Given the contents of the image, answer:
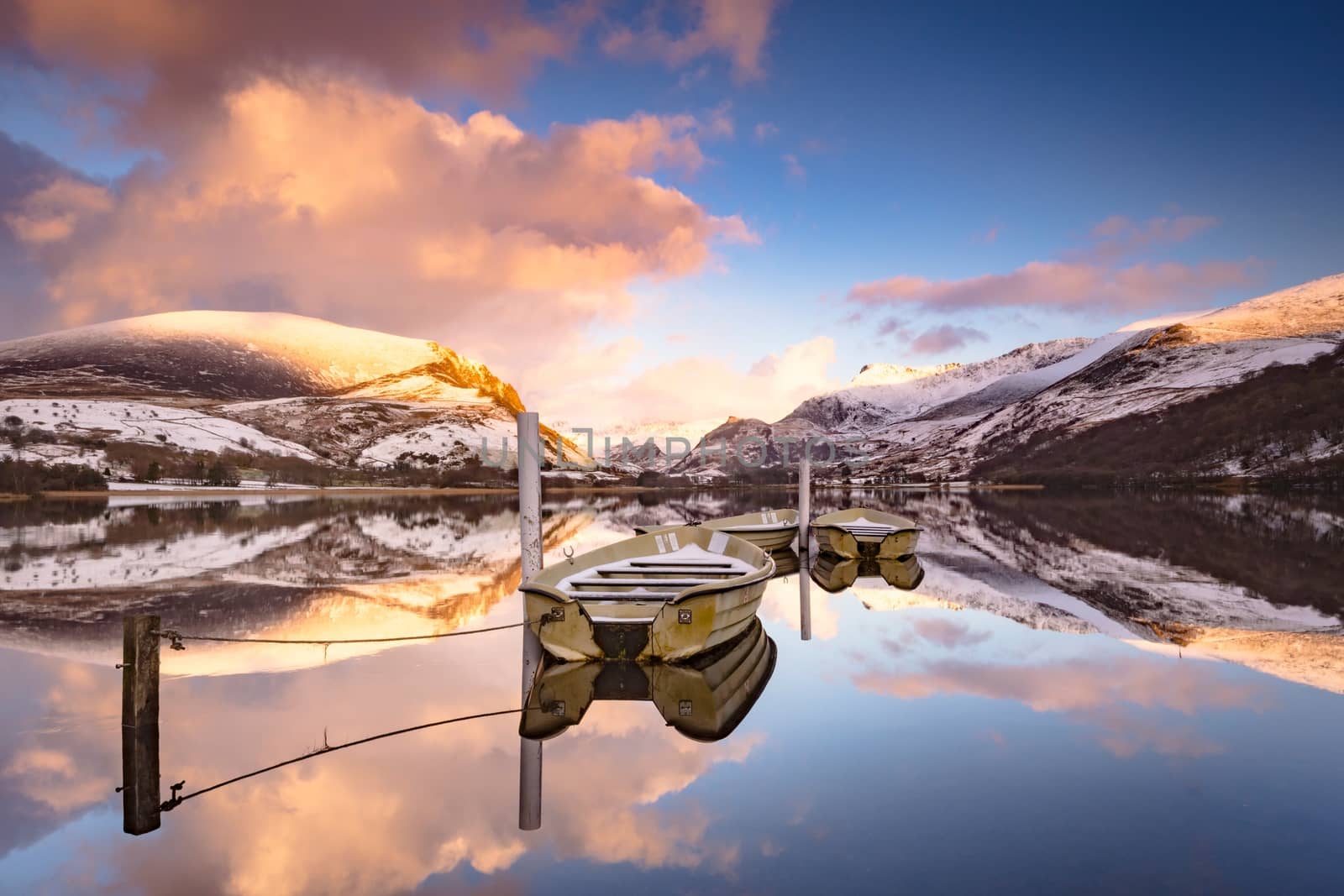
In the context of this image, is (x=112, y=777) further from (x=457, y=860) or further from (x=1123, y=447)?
(x=1123, y=447)

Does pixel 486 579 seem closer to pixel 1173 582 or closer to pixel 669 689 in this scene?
pixel 669 689

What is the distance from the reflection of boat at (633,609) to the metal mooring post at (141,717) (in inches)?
196

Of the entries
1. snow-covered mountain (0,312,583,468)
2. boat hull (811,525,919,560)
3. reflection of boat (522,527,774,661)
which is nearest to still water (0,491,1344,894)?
reflection of boat (522,527,774,661)

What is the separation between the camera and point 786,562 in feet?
102

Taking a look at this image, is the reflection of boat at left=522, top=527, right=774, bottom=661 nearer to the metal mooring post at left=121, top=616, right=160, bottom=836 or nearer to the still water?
the still water

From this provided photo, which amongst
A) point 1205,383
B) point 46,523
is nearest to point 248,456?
point 46,523

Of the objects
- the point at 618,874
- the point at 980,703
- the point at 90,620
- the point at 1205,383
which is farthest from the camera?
the point at 1205,383

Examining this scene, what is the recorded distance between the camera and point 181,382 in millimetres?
197875

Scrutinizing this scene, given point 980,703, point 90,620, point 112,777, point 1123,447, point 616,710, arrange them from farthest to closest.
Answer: point 1123,447 < point 90,620 < point 980,703 < point 616,710 < point 112,777

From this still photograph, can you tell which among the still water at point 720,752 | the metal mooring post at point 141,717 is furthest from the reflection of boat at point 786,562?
the metal mooring post at point 141,717

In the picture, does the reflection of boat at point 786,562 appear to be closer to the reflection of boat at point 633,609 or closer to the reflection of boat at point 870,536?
the reflection of boat at point 870,536

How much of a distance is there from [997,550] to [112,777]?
1273 inches

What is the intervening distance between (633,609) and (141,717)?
6.91 m

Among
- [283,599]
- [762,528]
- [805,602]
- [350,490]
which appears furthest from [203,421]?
[805,602]
